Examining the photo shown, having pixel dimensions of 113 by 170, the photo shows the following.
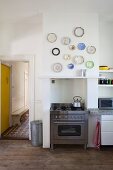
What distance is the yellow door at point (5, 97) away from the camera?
18.7 ft

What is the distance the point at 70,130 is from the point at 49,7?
8.54ft

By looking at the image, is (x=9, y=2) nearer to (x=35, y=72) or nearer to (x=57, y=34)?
(x=57, y=34)

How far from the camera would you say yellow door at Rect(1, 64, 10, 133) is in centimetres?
571

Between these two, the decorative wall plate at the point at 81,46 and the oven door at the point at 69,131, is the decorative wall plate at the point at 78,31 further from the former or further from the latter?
the oven door at the point at 69,131

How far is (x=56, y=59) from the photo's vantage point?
4609 millimetres

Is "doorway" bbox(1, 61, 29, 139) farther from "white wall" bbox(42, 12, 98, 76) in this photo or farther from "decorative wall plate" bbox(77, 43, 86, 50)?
"decorative wall plate" bbox(77, 43, 86, 50)

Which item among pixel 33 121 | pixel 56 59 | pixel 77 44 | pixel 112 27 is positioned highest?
pixel 112 27

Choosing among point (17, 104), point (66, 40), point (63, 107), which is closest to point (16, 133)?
point (63, 107)

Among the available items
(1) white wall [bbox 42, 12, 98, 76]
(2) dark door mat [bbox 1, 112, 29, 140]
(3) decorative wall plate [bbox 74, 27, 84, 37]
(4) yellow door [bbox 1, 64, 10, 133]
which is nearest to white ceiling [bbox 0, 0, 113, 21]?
(1) white wall [bbox 42, 12, 98, 76]

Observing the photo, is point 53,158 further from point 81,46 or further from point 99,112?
point 81,46

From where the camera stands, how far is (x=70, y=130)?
452 cm

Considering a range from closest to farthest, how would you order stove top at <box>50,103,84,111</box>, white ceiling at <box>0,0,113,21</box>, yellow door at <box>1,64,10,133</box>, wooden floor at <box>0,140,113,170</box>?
1. wooden floor at <box>0,140,113,170</box>
2. white ceiling at <box>0,0,113,21</box>
3. stove top at <box>50,103,84,111</box>
4. yellow door at <box>1,64,10,133</box>

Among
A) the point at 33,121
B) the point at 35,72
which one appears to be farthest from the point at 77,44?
the point at 33,121

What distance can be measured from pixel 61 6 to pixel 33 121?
8.74 feet
